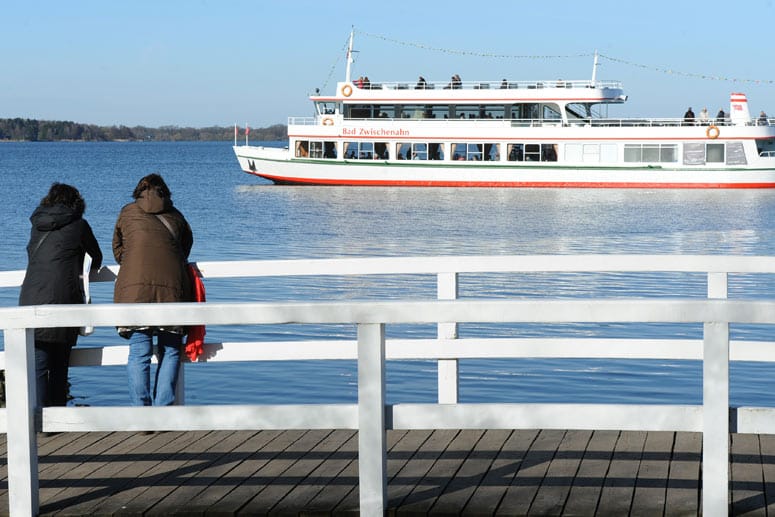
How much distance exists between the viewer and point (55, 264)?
6.70 meters

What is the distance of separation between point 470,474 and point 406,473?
27cm

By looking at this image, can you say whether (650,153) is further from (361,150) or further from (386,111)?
(361,150)

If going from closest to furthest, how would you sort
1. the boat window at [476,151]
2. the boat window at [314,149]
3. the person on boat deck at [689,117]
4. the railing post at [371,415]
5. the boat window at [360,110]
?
the railing post at [371,415], the person on boat deck at [689,117], the boat window at [476,151], the boat window at [360,110], the boat window at [314,149]

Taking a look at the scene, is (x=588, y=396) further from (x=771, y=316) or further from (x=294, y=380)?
(x=771, y=316)

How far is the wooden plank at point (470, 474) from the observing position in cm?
495

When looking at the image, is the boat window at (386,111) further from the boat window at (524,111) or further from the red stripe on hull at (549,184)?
the boat window at (524,111)

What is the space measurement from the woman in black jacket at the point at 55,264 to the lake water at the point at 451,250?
5472 millimetres

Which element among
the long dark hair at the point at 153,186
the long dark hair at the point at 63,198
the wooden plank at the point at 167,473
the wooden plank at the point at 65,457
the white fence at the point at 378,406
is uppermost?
the long dark hair at the point at 153,186

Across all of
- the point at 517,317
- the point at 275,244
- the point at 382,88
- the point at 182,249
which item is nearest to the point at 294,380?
the point at 182,249

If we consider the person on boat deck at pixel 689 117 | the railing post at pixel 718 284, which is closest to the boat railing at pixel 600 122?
the person on boat deck at pixel 689 117

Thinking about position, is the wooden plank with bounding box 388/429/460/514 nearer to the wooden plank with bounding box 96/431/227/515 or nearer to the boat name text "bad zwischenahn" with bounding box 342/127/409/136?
the wooden plank with bounding box 96/431/227/515

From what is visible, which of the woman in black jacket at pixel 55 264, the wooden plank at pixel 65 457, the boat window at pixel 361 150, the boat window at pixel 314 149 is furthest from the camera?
the boat window at pixel 314 149

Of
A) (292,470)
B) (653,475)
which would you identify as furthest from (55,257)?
(653,475)

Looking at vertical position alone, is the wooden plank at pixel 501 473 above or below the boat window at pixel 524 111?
below
